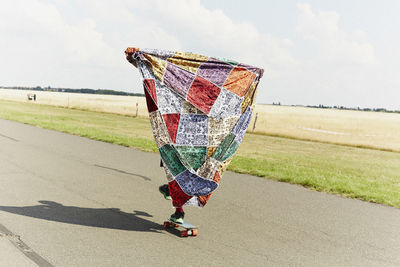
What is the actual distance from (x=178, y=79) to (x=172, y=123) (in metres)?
0.64

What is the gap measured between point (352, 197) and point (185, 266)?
17.0 ft

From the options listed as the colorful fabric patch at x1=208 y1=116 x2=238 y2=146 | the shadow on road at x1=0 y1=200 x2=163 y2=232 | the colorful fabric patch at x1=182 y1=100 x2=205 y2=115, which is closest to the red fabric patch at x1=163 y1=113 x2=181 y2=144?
the colorful fabric patch at x1=182 y1=100 x2=205 y2=115

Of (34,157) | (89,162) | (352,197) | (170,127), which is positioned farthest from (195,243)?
(34,157)

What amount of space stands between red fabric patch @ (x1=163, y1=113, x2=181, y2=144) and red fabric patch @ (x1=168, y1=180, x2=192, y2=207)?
2.03 feet

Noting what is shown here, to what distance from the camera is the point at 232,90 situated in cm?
557

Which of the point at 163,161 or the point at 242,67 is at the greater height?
the point at 242,67

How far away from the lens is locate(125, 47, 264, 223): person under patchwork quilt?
17.4ft

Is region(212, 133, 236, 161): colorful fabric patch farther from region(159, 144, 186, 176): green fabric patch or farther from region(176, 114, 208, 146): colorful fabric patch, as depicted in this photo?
region(159, 144, 186, 176): green fabric patch

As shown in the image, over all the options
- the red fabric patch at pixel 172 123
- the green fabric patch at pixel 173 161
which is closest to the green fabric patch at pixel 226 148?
the green fabric patch at pixel 173 161

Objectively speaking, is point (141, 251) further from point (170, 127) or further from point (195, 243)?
point (170, 127)

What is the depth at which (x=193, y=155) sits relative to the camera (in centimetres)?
537

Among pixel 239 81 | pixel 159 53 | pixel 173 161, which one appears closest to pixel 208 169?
pixel 173 161

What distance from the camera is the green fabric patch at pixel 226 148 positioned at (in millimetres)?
5515

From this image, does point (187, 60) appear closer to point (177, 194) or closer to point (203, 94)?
point (203, 94)
